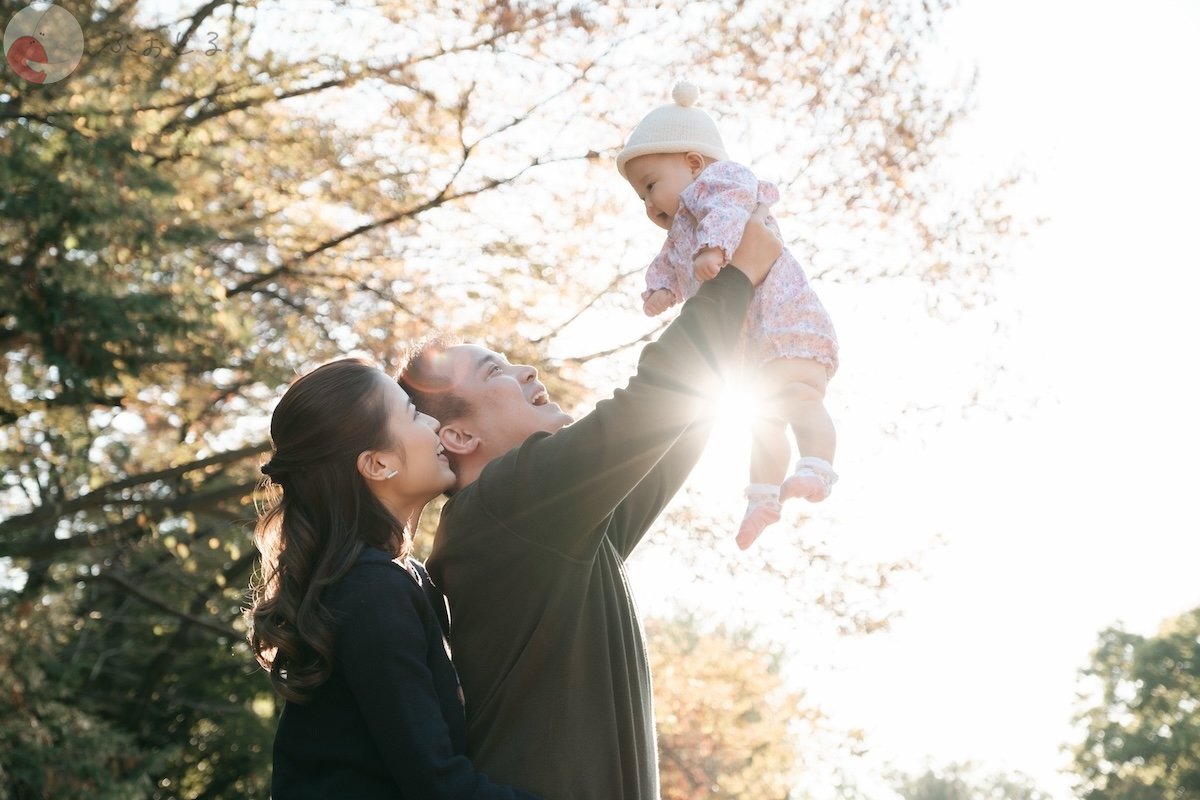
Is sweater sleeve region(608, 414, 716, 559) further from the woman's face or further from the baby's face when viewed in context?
the baby's face

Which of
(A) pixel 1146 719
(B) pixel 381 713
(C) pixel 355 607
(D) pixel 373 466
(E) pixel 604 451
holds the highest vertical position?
(A) pixel 1146 719

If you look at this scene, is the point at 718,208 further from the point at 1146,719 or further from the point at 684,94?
the point at 1146,719

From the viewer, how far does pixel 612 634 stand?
2299mm

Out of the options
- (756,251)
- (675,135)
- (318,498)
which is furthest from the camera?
(675,135)

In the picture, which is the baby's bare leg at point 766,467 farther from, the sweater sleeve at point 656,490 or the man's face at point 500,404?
the man's face at point 500,404

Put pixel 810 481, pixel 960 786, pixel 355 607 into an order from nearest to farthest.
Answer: pixel 355 607, pixel 810 481, pixel 960 786

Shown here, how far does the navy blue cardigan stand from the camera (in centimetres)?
204

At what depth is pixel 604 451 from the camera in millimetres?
2168

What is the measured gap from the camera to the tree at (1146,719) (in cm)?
2998

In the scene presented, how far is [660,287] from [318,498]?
990 mm

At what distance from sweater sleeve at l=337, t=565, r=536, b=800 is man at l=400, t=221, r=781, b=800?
0.40 ft

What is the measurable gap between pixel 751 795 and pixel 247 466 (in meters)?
4.80

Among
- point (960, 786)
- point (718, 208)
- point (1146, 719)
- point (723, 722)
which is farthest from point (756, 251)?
point (960, 786)

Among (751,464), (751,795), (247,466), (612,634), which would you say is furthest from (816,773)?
(612,634)
